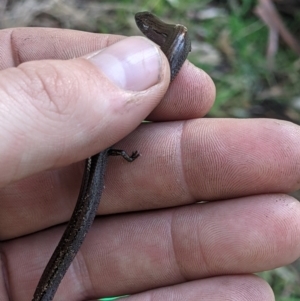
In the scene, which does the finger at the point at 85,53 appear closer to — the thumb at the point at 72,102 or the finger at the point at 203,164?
the finger at the point at 203,164

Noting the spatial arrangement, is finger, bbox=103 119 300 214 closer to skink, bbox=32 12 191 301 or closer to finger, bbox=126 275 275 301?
skink, bbox=32 12 191 301

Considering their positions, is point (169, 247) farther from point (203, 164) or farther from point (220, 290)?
point (203, 164)

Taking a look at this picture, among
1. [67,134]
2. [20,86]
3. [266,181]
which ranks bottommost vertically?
[266,181]

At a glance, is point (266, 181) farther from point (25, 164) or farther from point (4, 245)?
point (4, 245)

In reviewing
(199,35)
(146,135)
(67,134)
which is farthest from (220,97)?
(67,134)

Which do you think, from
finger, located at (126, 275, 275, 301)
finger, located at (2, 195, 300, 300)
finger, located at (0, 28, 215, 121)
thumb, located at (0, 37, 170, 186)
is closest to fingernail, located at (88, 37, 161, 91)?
thumb, located at (0, 37, 170, 186)

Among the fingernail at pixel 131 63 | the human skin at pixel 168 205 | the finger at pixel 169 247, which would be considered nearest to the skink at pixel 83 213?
the human skin at pixel 168 205
